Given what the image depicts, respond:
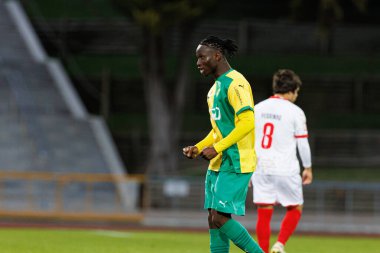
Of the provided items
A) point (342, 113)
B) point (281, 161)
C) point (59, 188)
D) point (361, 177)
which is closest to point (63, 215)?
point (59, 188)

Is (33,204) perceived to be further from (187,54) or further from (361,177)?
(361,177)

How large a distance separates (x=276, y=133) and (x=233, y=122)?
2.58 meters

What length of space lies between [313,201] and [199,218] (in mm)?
3222

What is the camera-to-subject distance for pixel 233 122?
407 inches

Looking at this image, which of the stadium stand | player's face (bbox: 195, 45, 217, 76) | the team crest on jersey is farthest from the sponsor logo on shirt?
the stadium stand

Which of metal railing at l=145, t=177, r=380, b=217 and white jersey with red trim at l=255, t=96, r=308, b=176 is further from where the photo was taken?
metal railing at l=145, t=177, r=380, b=217

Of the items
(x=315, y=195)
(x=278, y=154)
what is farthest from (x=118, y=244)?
(x=315, y=195)

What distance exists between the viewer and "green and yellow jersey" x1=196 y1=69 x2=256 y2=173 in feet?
33.2

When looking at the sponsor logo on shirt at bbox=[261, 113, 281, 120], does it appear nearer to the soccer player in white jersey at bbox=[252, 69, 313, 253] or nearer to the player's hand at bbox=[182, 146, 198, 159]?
the soccer player in white jersey at bbox=[252, 69, 313, 253]

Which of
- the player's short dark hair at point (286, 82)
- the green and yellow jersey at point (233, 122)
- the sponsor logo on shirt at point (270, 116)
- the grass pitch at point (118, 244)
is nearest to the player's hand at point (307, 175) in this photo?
the sponsor logo on shirt at point (270, 116)

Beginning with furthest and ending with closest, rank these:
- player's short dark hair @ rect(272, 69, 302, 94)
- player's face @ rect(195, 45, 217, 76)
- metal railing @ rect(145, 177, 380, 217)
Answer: metal railing @ rect(145, 177, 380, 217), player's short dark hair @ rect(272, 69, 302, 94), player's face @ rect(195, 45, 217, 76)

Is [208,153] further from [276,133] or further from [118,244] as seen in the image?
[118,244]

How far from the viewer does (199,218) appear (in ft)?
87.2

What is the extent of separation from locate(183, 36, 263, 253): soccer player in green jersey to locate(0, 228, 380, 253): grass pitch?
4.15 meters
